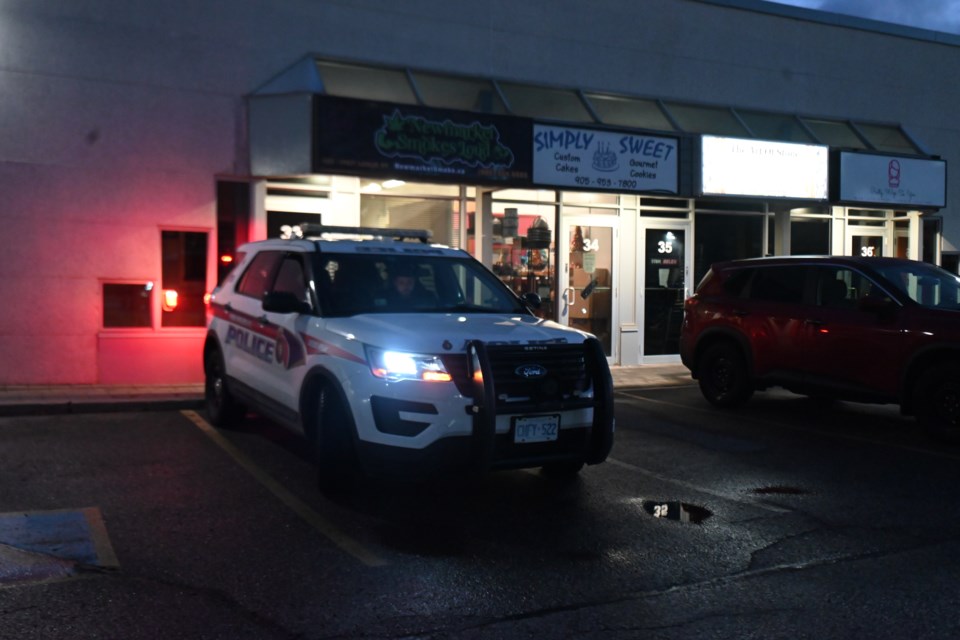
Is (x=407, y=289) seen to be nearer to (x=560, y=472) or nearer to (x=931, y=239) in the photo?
(x=560, y=472)

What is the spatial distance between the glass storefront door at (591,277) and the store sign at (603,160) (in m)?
1.62

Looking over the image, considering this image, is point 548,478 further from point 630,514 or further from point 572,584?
point 572,584

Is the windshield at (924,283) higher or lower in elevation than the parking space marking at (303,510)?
higher

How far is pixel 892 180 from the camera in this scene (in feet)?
55.4

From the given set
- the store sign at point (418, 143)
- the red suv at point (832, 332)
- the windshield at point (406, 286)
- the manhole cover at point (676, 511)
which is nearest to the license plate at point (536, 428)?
the manhole cover at point (676, 511)

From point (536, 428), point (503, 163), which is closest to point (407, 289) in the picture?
point (536, 428)

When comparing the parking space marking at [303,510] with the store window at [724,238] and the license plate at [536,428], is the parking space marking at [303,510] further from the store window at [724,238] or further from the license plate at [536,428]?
the store window at [724,238]

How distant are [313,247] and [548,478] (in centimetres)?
277

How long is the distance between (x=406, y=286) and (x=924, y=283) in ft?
19.1

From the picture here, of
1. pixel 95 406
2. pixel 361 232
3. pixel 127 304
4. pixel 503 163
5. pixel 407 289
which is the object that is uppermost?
pixel 503 163

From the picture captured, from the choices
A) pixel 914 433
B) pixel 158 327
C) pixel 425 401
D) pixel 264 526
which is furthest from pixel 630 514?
pixel 158 327

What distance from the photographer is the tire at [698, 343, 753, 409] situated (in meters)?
11.4

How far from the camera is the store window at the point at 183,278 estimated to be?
42.1 ft

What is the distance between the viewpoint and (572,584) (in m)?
5.30
